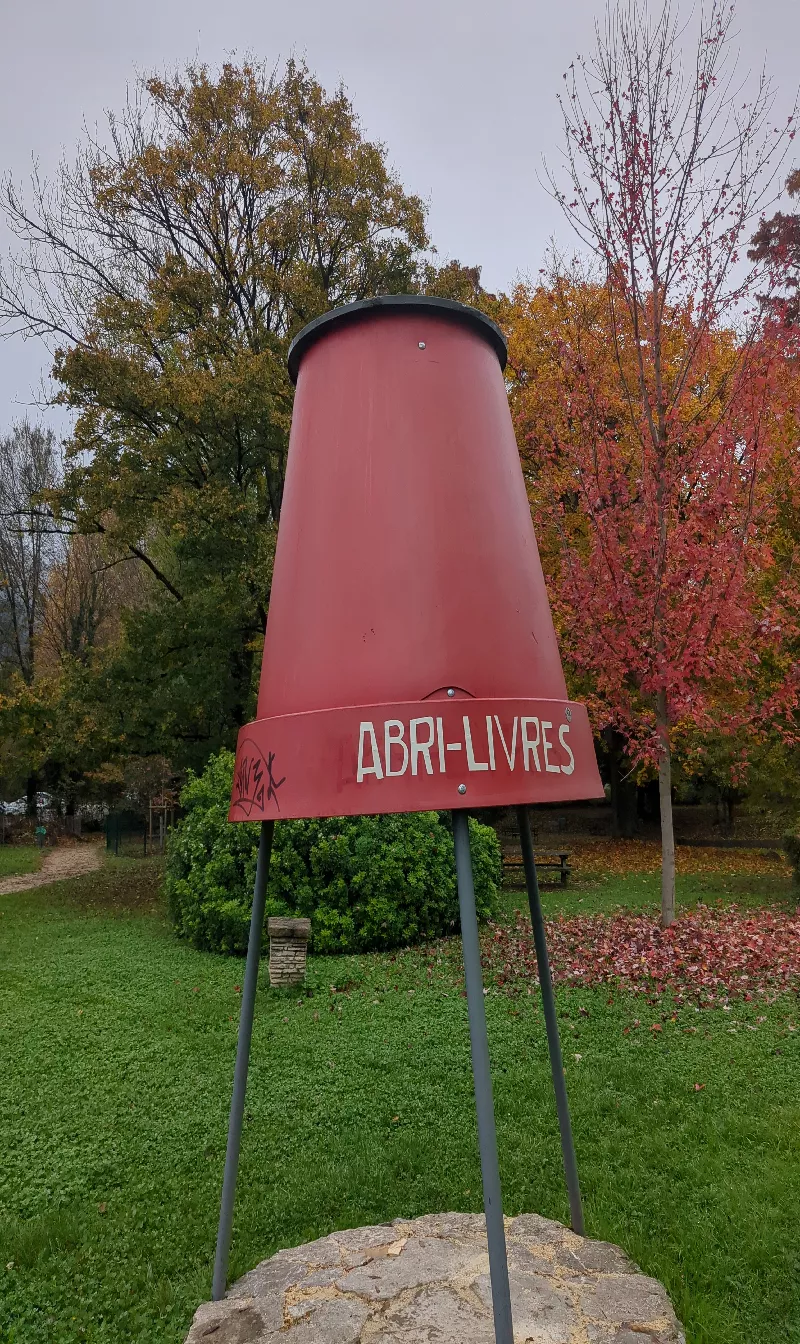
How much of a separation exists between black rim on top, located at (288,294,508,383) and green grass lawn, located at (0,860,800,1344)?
351 centimetres

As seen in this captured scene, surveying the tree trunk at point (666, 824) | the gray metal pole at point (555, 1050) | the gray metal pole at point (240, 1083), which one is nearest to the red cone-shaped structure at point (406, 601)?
the gray metal pole at point (240, 1083)

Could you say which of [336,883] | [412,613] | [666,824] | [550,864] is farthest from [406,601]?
[550,864]

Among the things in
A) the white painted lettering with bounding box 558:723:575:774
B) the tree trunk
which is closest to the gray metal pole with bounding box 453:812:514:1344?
the white painted lettering with bounding box 558:723:575:774

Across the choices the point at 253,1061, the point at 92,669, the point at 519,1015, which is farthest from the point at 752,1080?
the point at 92,669

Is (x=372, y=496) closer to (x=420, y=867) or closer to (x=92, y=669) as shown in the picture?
(x=420, y=867)

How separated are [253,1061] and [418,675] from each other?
4586 mm

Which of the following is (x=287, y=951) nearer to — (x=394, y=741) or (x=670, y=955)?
(x=670, y=955)

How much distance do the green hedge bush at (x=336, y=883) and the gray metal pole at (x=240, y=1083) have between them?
5.79m

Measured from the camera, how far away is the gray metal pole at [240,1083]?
2.93 metres

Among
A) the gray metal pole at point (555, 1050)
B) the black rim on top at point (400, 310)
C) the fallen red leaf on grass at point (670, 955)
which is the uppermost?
the black rim on top at point (400, 310)

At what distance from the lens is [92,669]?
48.3ft

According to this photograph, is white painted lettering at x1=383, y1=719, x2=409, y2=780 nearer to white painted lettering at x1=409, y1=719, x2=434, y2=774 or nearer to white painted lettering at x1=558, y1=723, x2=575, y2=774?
white painted lettering at x1=409, y1=719, x2=434, y2=774

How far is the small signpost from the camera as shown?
81.7 inches

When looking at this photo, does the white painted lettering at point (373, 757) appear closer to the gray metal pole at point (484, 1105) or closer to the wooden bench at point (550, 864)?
the gray metal pole at point (484, 1105)
